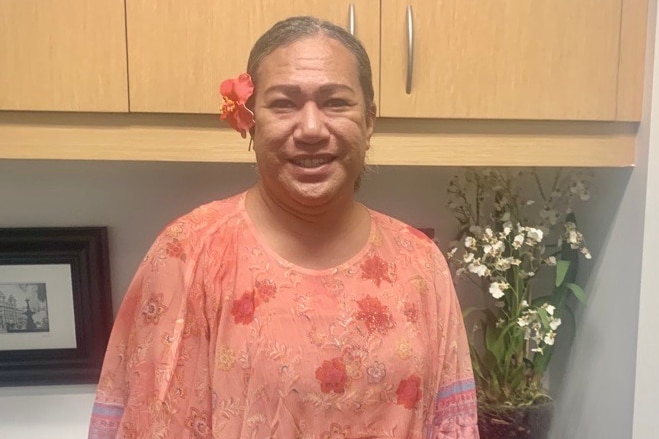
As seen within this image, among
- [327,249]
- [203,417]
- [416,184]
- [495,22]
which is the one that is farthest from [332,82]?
[416,184]

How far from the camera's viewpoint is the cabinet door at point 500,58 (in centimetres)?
107


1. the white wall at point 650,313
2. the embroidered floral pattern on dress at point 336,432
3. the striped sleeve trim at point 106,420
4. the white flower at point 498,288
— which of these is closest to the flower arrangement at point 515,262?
the white flower at point 498,288

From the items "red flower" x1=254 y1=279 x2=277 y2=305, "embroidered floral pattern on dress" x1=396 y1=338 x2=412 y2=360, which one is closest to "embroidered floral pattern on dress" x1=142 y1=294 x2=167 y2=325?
"red flower" x1=254 y1=279 x2=277 y2=305

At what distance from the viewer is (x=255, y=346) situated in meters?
0.87

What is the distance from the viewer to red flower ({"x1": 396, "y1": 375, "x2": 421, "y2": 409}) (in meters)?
0.93

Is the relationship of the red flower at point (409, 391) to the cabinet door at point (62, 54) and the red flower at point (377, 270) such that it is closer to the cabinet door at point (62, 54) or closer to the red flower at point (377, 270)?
the red flower at point (377, 270)

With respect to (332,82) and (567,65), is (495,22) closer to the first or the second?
(567,65)

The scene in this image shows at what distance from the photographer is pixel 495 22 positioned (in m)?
1.08

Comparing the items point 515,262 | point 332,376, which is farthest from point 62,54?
point 515,262

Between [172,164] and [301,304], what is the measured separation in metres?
0.63

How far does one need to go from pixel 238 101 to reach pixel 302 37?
0.13 metres

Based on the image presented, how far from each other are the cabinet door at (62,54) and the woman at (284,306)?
269mm

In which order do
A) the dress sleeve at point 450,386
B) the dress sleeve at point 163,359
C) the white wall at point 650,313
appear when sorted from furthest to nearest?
the white wall at point 650,313
the dress sleeve at point 450,386
the dress sleeve at point 163,359

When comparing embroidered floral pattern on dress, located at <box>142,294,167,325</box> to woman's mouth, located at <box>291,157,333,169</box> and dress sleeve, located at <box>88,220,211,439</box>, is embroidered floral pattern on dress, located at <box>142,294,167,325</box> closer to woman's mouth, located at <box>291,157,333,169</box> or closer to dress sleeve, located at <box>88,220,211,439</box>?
dress sleeve, located at <box>88,220,211,439</box>
